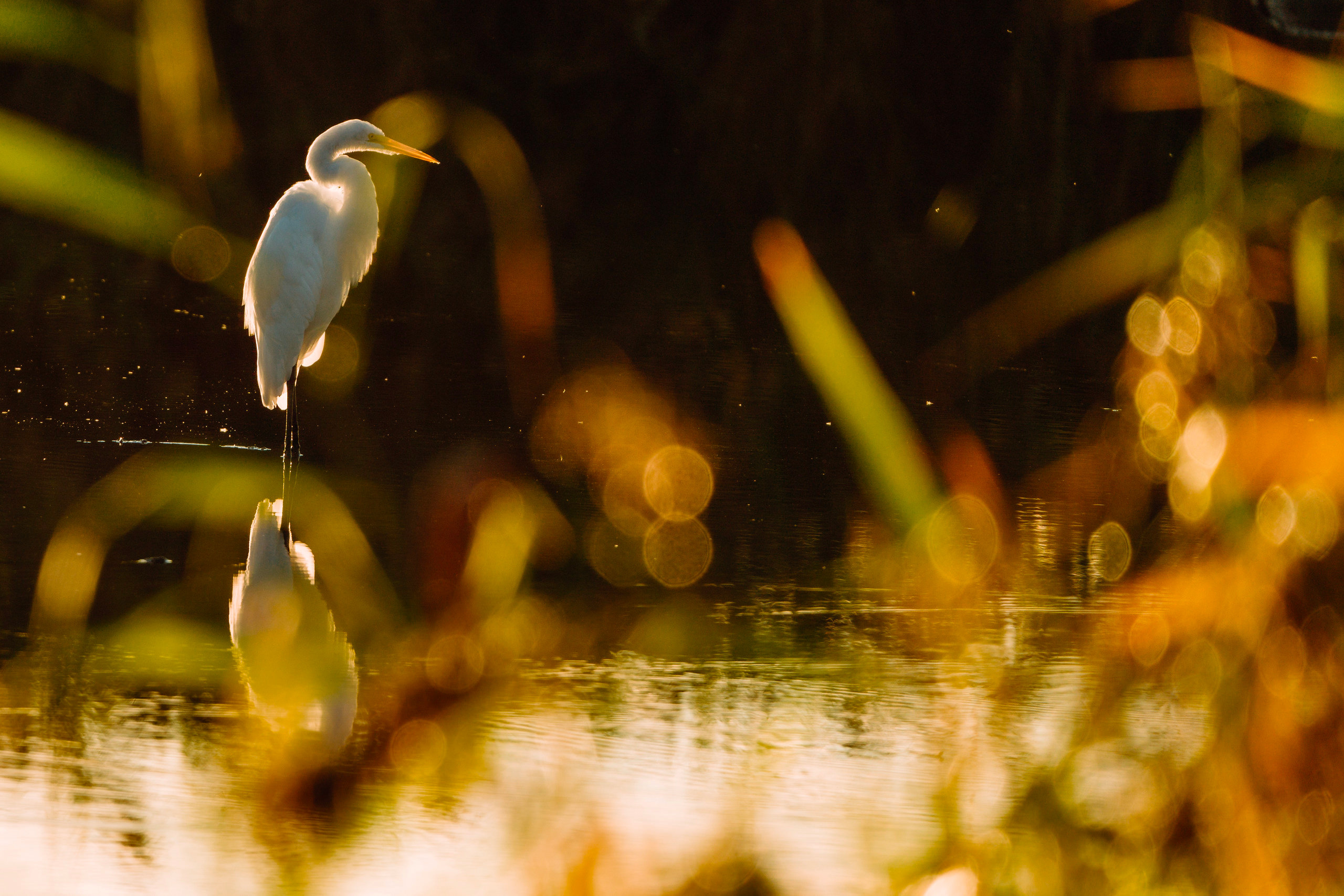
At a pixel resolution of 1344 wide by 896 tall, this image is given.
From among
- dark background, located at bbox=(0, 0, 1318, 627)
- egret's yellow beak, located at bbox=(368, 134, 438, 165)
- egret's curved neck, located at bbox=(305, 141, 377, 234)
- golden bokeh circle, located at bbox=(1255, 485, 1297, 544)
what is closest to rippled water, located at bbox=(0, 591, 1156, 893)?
golden bokeh circle, located at bbox=(1255, 485, 1297, 544)

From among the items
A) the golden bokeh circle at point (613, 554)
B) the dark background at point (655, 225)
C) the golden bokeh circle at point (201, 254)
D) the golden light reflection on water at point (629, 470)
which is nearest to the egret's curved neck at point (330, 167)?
the dark background at point (655, 225)

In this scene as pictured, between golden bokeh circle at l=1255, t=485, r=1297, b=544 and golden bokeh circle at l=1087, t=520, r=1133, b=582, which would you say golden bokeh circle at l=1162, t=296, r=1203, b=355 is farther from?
golden bokeh circle at l=1087, t=520, r=1133, b=582

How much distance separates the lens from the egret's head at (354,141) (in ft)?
19.2

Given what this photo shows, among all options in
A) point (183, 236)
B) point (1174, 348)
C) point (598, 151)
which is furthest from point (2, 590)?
point (598, 151)

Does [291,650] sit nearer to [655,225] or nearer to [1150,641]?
[1150,641]

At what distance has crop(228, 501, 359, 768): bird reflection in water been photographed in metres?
2.93

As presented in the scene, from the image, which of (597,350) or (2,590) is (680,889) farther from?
(597,350)

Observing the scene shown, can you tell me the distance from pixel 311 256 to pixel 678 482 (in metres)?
1.43

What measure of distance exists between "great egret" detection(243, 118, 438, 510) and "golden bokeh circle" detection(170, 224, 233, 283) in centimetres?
278

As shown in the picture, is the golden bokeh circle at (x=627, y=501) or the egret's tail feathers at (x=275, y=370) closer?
the golden bokeh circle at (x=627, y=501)

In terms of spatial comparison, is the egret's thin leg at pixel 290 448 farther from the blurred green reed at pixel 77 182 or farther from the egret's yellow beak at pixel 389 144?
the blurred green reed at pixel 77 182

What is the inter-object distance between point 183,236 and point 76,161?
8828 millimetres

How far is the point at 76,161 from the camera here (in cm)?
134

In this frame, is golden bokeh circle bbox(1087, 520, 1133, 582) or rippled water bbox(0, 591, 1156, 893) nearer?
rippled water bbox(0, 591, 1156, 893)
